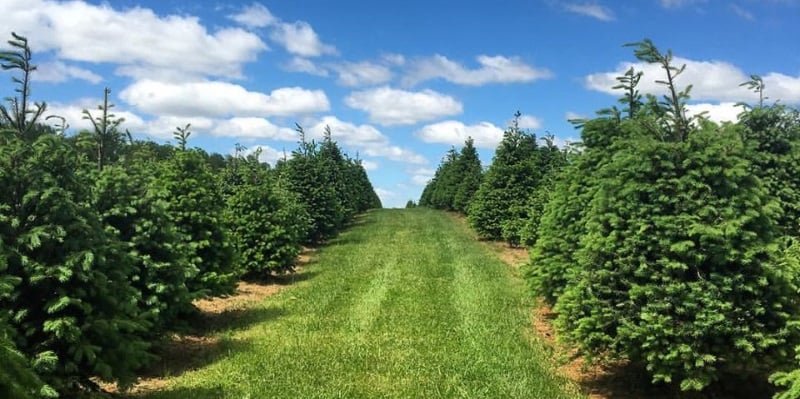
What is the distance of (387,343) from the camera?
386 inches

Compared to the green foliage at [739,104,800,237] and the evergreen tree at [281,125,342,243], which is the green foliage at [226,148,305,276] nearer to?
the evergreen tree at [281,125,342,243]

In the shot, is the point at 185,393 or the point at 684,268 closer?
the point at 684,268

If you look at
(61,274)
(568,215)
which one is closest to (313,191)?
(568,215)

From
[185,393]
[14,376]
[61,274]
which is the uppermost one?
[61,274]

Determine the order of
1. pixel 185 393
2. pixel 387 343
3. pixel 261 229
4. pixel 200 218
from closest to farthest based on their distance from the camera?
pixel 185 393 < pixel 387 343 < pixel 200 218 < pixel 261 229

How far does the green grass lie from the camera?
772cm

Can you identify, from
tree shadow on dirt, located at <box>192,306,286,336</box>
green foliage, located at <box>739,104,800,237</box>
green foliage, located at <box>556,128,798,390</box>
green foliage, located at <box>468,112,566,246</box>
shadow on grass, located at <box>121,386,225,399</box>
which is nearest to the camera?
green foliage, located at <box>556,128,798,390</box>

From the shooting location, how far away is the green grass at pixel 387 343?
25.3 ft

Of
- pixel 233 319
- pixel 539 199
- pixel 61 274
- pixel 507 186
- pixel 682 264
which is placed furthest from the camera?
pixel 507 186

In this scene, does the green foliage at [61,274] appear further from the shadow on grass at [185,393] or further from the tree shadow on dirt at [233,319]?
the tree shadow on dirt at [233,319]

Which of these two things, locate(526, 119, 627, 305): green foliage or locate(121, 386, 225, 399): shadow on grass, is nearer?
locate(121, 386, 225, 399): shadow on grass

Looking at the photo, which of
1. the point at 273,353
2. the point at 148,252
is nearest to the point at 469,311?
the point at 273,353

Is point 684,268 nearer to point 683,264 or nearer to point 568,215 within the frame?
point 683,264

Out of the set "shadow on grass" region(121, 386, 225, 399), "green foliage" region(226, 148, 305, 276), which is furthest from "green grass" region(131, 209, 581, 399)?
"green foliage" region(226, 148, 305, 276)
